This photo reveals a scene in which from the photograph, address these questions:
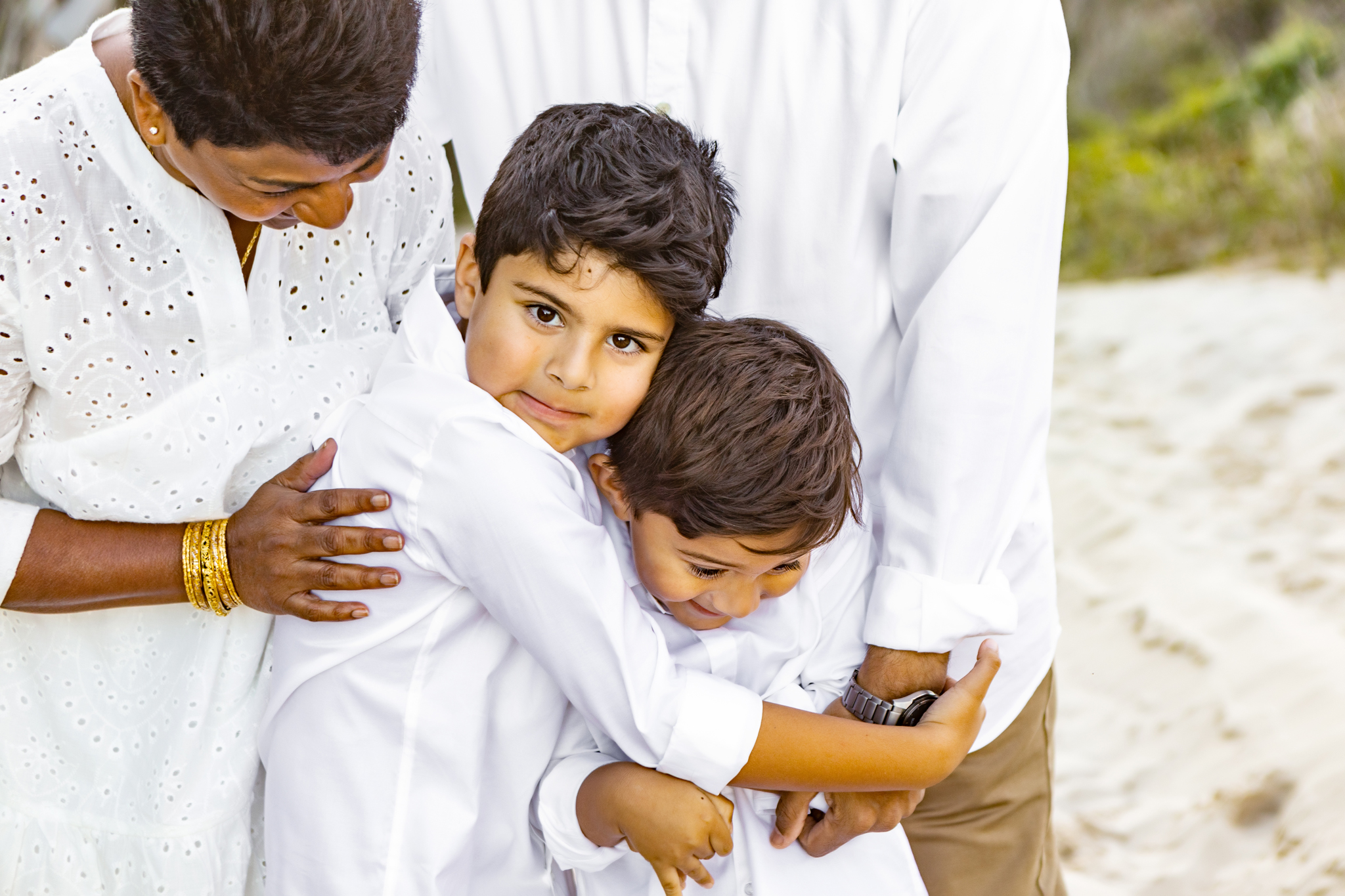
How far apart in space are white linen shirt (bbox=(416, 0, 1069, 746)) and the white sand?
1.61 meters

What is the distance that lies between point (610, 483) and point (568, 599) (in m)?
0.24

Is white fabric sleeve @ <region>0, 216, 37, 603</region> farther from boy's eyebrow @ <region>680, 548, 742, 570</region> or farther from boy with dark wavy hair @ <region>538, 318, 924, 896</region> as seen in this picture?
boy's eyebrow @ <region>680, 548, 742, 570</region>

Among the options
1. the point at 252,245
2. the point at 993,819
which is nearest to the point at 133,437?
the point at 252,245

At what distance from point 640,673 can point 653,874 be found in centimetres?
34

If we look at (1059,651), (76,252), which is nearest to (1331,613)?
(1059,651)

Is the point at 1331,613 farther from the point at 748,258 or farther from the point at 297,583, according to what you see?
the point at 297,583

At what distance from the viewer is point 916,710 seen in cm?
161

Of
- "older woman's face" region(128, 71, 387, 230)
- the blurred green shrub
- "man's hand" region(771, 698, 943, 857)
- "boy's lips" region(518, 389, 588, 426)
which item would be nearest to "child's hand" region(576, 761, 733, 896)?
"man's hand" region(771, 698, 943, 857)

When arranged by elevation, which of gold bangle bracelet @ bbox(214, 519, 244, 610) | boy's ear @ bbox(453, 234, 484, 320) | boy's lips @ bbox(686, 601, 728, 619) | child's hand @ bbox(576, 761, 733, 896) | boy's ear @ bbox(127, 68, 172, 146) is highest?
boy's ear @ bbox(127, 68, 172, 146)

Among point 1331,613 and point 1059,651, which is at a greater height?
point 1331,613

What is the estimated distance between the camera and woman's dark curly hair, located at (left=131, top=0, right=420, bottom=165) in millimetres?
1240

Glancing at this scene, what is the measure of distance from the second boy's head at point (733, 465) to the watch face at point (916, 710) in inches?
9.0

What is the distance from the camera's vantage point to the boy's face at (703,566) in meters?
1.51

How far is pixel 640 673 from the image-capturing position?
1441 mm
